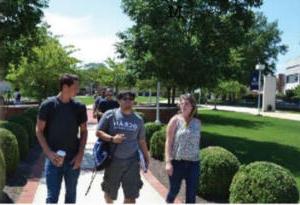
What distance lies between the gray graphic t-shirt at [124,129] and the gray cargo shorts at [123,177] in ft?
0.27

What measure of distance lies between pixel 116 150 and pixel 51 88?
806 inches

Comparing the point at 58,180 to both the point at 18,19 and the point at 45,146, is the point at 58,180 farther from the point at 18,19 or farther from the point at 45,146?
the point at 18,19

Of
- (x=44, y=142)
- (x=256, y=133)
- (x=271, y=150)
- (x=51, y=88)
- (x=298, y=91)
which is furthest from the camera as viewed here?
(x=298, y=91)

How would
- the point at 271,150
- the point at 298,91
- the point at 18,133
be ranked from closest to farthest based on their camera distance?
the point at 18,133, the point at 271,150, the point at 298,91

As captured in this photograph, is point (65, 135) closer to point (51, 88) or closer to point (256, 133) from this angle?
point (256, 133)

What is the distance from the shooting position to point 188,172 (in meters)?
7.36

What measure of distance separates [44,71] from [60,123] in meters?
19.7

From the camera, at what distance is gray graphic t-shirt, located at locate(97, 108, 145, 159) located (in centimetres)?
677

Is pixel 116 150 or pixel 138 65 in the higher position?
pixel 138 65

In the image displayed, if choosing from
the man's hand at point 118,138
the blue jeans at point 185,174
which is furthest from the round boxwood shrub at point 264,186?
the man's hand at point 118,138

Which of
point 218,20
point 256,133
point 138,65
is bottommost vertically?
point 256,133

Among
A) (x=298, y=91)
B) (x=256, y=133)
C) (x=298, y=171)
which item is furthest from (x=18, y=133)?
(x=298, y=91)

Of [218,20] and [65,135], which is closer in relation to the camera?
[65,135]

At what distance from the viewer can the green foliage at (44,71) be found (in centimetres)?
2578
